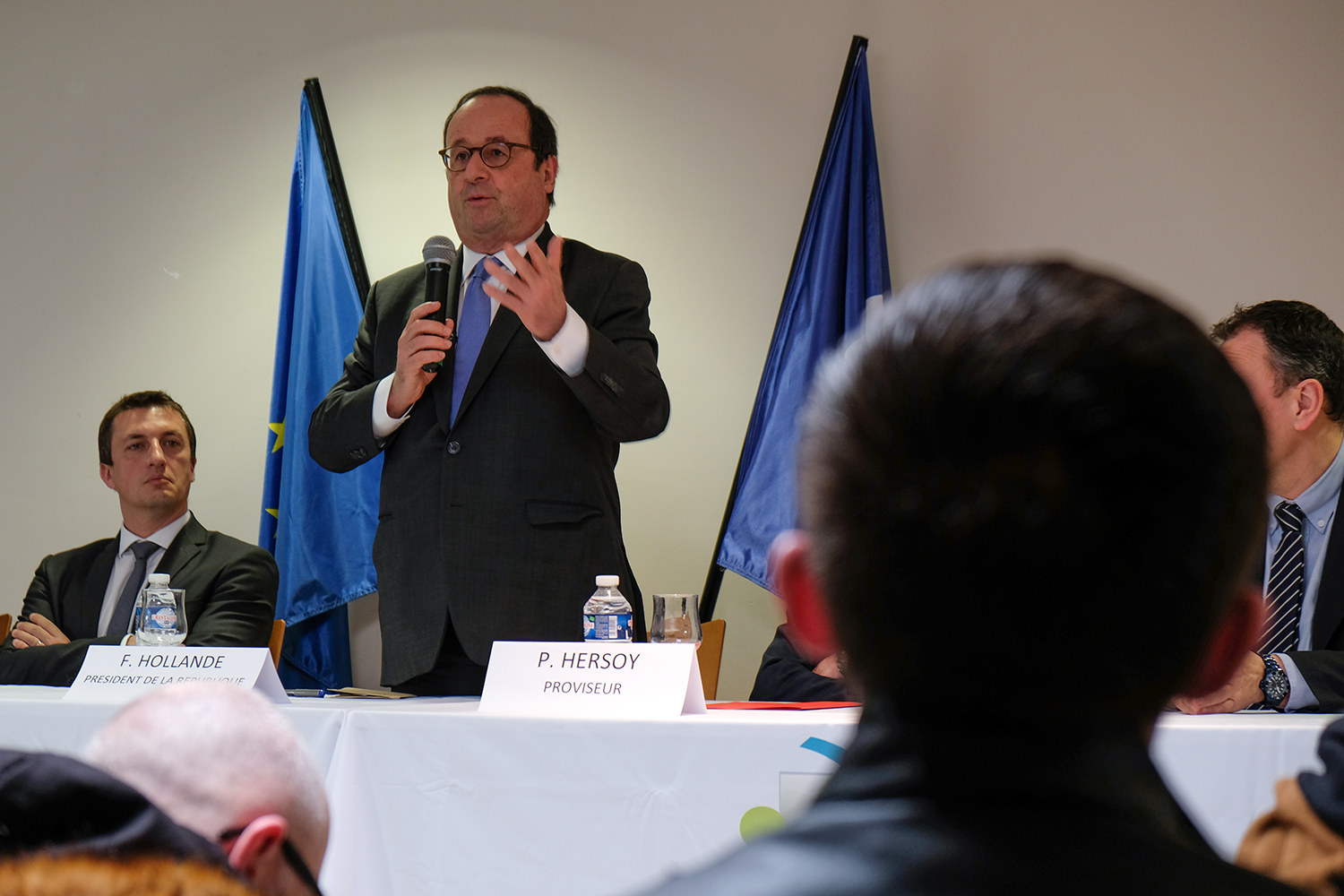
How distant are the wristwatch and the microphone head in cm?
174

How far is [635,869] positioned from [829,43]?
3097 mm

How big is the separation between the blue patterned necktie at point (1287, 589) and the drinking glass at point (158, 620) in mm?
2134

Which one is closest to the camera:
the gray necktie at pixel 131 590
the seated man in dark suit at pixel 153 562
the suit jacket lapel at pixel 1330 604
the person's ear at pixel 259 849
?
the person's ear at pixel 259 849

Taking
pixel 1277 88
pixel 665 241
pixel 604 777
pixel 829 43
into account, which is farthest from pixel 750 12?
pixel 604 777

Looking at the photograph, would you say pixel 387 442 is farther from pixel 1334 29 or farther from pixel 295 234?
pixel 1334 29

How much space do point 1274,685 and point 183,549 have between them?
281cm

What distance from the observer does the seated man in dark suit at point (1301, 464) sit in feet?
7.00

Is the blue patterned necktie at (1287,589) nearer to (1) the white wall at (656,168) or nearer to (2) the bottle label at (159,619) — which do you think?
(1) the white wall at (656,168)

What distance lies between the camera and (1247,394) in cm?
44

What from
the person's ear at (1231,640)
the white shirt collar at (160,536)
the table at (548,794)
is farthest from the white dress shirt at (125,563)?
the person's ear at (1231,640)

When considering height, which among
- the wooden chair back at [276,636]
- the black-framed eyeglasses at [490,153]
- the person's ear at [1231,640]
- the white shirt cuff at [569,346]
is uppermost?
the black-framed eyeglasses at [490,153]

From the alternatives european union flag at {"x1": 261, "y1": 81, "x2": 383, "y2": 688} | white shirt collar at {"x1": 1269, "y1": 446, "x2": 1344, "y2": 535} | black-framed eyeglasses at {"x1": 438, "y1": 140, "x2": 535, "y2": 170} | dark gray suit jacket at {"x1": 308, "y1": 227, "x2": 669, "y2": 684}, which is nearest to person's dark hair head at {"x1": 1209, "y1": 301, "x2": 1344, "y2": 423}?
white shirt collar at {"x1": 1269, "y1": 446, "x2": 1344, "y2": 535}

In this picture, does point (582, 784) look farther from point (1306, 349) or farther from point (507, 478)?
point (1306, 349)

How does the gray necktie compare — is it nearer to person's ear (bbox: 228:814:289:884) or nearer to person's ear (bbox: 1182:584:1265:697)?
person's ear (bbox: 228:814:289:884)
